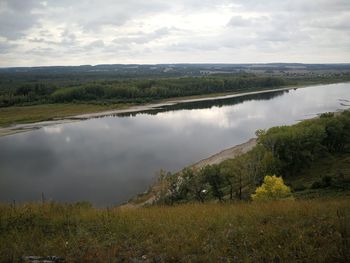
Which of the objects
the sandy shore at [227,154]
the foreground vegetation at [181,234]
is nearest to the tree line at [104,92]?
the sandy shore at [227,154]

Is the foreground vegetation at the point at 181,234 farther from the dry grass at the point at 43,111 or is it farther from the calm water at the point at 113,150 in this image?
the dry grass at the point at 43,111

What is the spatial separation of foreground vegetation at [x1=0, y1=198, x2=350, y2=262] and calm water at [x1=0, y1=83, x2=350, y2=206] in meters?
14.5

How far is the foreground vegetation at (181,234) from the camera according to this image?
4.76m

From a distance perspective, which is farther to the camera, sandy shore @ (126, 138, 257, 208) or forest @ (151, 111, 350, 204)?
sandy shore @ (126, 138, 257, 208)

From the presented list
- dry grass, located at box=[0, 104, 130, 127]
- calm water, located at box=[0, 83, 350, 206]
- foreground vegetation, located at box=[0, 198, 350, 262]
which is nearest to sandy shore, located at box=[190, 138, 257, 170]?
calm water, located at box=[0, 83, 350, 206]

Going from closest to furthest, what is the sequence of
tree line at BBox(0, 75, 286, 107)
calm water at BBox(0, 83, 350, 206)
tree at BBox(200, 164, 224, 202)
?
tree at BBox(200, 164, 224, 202) → calm water at BBox(0, 83, 350, 206) → tree line at BBox(0, 75, 286, 107)

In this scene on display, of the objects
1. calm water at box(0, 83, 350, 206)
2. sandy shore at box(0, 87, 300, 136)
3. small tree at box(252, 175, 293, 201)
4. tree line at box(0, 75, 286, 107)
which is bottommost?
calm water at box(0, 83, 350, 206)

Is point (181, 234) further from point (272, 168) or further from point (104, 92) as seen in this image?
point (104, 92)

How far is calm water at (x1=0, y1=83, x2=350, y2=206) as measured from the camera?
2364 cm

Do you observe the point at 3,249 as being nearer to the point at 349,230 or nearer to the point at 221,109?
the point at 349,230

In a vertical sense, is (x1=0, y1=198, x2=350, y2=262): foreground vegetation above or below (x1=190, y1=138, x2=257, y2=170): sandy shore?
above

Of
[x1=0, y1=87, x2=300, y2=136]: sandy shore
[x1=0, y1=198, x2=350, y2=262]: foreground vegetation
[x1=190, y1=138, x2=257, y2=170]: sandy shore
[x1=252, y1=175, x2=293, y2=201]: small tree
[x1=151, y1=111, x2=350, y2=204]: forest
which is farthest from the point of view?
[x1=0, y1=87, x2=300, y2=136]: sandy shore

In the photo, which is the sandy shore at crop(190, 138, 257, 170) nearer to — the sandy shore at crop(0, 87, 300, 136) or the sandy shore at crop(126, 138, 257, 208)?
the sandy shore at crop(126, 138, 257, 208)

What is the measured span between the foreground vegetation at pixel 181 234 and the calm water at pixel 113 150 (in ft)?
47.6
